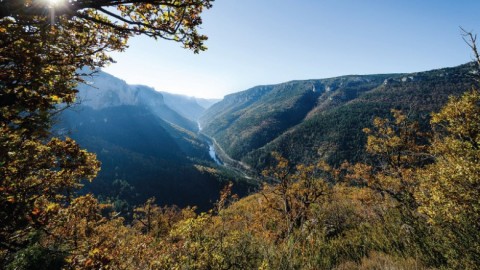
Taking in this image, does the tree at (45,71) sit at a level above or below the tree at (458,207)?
above

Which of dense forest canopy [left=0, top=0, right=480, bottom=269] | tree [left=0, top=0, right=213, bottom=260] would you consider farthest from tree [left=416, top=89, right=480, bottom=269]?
tree [left=0, top=0, right=213, bottom=260]

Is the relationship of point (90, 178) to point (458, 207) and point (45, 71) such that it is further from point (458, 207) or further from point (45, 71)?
point (458, 207)

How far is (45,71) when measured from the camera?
14.8ft

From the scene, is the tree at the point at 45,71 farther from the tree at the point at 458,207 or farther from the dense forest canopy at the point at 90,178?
the tree at the point at 458,207

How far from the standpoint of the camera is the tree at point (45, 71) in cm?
402

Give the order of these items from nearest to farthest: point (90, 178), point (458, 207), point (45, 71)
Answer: point (45, 71) < point (458, 207) < point (90, 178)

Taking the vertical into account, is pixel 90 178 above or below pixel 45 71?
below

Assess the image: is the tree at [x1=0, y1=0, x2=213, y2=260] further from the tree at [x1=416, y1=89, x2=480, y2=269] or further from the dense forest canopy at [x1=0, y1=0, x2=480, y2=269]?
the tree at [x1=416, y1=89, x2=480, y2=269]

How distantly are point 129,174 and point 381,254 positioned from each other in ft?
609

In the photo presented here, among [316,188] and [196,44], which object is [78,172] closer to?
[196,44]

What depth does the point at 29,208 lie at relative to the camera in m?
6.13

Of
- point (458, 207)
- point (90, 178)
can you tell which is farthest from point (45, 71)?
point (458, 207)

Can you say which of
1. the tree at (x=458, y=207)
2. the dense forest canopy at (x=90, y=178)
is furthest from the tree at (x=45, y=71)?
the tree at (x=458, y=207)

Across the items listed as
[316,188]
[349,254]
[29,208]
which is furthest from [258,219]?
[29,208]
